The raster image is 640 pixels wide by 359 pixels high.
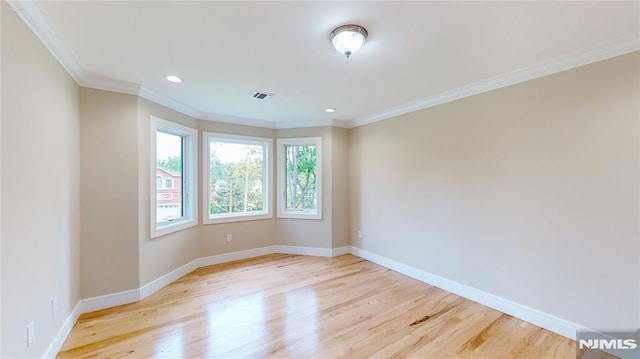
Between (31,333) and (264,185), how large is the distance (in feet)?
11.0

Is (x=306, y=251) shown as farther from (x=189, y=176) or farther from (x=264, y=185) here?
(x=189, y=176)

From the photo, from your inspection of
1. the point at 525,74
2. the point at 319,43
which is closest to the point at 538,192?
the point at 525,74

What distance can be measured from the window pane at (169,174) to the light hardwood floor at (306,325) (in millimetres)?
981

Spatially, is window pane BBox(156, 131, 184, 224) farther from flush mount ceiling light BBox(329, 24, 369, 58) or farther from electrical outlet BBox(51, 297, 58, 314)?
flush mount ceiling light BBox(329, 24, 369, 58)

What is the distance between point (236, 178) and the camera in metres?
4.64

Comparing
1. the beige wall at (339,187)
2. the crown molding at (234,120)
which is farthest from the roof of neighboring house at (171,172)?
the beige wall at (339,187)

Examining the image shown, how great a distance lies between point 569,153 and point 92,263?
15.2 feet

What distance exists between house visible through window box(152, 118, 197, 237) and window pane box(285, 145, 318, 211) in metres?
1.62

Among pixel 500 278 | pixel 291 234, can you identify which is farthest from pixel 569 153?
pixel 291 234

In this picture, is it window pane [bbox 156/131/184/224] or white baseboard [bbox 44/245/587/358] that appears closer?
white baseboard [bbox 44/245/587/358]

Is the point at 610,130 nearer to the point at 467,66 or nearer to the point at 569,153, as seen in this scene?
the point at 569,153

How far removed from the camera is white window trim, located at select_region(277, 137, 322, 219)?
15.5 feet

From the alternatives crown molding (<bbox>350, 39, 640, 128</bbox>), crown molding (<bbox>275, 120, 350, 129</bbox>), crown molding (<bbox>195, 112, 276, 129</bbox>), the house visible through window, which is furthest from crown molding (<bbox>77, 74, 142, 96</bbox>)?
crown molding (<bbox>350, 39, 640, 128</bbox>)

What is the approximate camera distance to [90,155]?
8.98 ft
